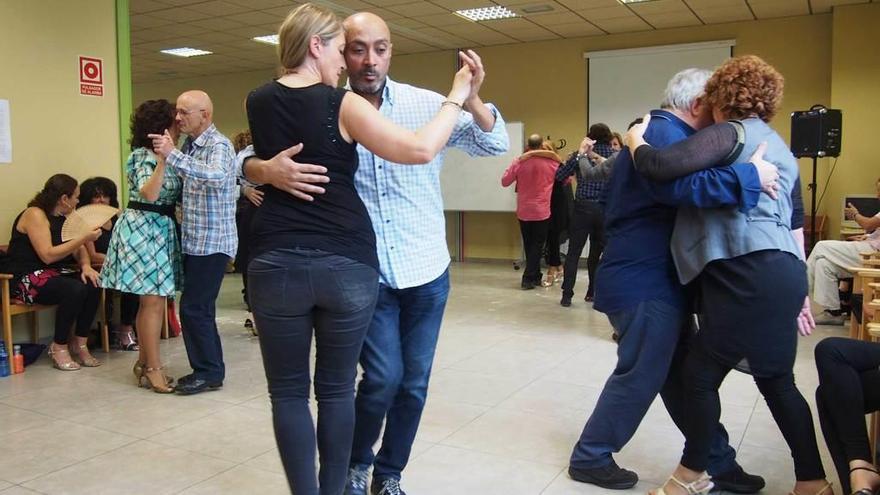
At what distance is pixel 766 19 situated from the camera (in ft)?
26.8

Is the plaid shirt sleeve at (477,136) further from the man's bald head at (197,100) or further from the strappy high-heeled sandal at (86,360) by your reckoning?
the strappy high-heeled sandal at (86,360)

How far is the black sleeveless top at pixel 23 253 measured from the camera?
13.7 ft

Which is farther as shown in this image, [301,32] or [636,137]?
[636,137]

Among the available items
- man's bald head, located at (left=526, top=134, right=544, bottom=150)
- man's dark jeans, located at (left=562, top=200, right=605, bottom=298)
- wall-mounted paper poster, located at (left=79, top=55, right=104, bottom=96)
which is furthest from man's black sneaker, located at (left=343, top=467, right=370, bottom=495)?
man's bald head, located at (left=526, top=134, right=544, bottom=150)

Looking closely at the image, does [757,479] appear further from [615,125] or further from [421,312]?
[615,125]

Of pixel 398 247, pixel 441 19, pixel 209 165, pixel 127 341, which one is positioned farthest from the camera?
pixel 441 19

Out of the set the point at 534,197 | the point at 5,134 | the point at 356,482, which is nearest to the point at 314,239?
the point at 356,482

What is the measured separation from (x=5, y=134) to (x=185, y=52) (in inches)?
236

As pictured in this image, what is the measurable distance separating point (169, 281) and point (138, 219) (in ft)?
1.15

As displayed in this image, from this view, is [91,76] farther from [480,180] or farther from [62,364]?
[480,180]

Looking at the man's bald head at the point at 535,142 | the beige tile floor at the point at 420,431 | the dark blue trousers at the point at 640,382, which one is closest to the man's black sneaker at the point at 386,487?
the beige tile floor at the point at 420,431

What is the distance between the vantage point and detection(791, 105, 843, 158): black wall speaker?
6758 mm

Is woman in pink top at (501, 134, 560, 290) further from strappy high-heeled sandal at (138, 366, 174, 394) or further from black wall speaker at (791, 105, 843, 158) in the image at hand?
strappy high-heeled sandal at (138, 366, 174, 394)

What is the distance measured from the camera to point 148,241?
12.0 ft
